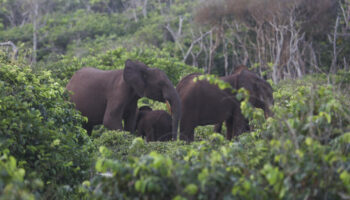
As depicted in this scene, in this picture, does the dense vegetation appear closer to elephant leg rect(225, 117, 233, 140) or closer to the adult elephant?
elephant leg rect(225, 117, 233, 140)

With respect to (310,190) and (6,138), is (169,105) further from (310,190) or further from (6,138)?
(310,190)

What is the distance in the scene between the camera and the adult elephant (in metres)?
9.66

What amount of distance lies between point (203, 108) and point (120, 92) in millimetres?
1672

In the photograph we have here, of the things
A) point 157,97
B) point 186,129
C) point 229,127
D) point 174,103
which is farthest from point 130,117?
point 229,127

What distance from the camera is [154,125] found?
11008 millimetres

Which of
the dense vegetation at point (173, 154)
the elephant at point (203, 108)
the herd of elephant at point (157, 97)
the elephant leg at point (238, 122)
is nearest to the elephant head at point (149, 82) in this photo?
the herd of elephant at point (157, 97)

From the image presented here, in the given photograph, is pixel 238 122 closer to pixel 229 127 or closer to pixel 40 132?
pixel 229 127

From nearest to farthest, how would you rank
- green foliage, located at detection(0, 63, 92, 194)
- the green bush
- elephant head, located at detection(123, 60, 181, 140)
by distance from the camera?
the green bush < green foliage, located at detection(0, 63, 92, 194) < elephant head, located at detection(123, 60, 181, 140)

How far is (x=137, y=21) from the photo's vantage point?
140 ft

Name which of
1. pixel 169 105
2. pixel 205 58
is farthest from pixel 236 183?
pixel 205 58

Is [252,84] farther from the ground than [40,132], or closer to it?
closer to it

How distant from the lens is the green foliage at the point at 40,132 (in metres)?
5.37

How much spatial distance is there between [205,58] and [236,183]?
2800cm

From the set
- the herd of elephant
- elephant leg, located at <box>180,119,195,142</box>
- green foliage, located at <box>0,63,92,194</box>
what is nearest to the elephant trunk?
the herd of elephant
